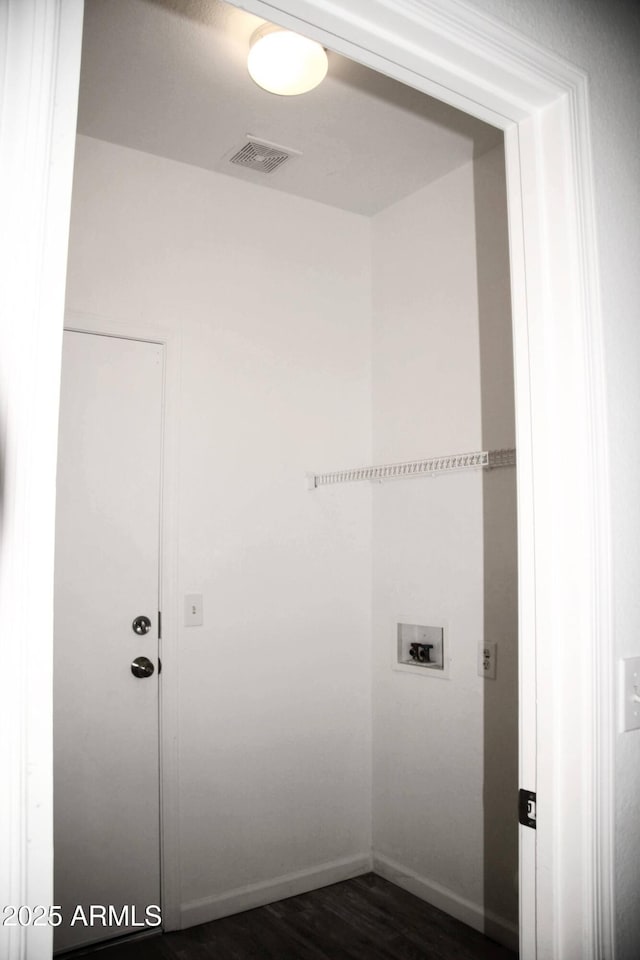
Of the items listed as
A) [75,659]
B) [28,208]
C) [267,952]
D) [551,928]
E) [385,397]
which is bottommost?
[267,952]

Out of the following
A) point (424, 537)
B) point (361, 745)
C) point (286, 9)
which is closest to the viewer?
point (286, 9)

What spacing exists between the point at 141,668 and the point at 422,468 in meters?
1.31

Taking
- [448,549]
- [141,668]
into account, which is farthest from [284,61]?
[141,668]

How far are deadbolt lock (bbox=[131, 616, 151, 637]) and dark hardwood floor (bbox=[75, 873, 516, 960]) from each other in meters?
1.11

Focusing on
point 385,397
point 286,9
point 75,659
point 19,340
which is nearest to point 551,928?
point 19,340

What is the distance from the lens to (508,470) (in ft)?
8.94

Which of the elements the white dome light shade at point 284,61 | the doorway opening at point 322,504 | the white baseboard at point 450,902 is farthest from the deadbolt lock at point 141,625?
the white dome light shade at point 284,61

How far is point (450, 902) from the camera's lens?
2.82 meters

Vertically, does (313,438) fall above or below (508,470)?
above

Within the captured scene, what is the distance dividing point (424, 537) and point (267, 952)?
5.42 feet

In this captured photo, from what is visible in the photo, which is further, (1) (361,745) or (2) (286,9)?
(1) (361,745)

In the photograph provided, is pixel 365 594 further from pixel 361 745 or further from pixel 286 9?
pixel 286 9

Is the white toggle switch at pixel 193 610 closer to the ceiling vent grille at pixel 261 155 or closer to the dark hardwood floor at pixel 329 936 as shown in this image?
the dark hardwood floor at pixel 329 936

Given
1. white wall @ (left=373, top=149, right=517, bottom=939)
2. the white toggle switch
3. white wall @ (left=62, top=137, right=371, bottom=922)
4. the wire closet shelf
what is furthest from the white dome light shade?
the white toggle switch
